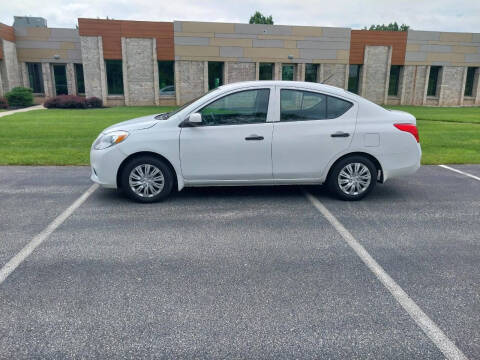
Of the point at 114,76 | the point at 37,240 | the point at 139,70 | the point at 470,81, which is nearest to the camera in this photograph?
the point at 37,240

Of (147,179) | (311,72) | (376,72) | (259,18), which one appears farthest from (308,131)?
(259,18)

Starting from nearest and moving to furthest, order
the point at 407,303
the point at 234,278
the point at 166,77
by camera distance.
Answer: the point at 407,303 < the point at 234,278 < the point at 166,77

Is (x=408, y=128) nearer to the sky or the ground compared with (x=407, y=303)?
nearer to the sky

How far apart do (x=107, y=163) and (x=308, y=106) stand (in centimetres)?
313

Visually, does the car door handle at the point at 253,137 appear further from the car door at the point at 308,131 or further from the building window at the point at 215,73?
the building window at the point at 215,73

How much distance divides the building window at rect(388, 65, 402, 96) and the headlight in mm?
31869

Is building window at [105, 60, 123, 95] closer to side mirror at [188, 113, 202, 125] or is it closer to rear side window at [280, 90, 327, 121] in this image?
side mirror at [188, 113, 202, 125]

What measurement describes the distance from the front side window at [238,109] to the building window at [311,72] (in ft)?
87.2

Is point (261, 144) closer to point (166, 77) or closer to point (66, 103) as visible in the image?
point (66, 103)

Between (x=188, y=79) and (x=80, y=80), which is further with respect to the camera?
(x=80, y=80)

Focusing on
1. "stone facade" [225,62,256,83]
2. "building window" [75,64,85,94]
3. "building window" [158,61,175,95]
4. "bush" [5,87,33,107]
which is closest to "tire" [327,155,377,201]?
"stone facade" [225,62,256,83]

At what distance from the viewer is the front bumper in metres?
5.74

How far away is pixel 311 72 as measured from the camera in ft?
103

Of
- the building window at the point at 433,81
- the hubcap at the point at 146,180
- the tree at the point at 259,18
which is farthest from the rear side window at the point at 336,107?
the tree at the point at 259,18
